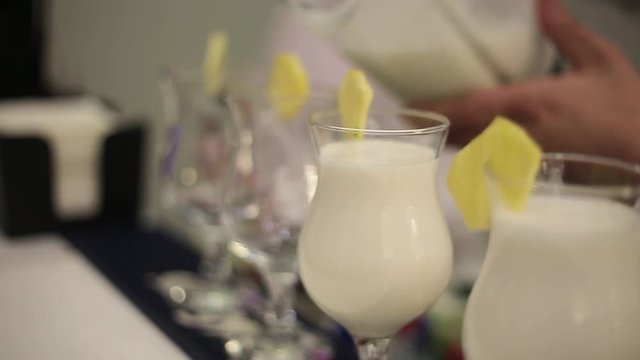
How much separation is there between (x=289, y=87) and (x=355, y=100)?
6.5 inches

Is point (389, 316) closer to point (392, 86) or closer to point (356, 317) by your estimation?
point (356, 317)

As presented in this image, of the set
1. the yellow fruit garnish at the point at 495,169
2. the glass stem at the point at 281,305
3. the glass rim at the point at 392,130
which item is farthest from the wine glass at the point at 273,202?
the yellow fruit garnish at the point at 495,169

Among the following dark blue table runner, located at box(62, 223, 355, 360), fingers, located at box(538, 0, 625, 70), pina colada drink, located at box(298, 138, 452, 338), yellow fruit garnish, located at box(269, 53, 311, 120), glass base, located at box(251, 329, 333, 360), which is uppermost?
fingers, located at box(538, 0, 625, 70)

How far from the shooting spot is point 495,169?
53 centimetres

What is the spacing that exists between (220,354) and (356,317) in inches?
9.3

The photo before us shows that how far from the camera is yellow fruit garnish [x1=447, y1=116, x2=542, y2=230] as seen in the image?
0.51 m

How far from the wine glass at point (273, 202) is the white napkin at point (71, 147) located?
0.44 m

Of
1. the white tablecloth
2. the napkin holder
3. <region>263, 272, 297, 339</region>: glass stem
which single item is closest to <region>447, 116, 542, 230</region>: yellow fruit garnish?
<region>263, 272, 297, 339</region>: glass stem

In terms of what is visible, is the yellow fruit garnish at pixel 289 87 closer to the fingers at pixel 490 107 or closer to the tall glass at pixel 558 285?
the fingers at pixel 490 107

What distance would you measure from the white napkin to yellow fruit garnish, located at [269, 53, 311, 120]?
1.63ft

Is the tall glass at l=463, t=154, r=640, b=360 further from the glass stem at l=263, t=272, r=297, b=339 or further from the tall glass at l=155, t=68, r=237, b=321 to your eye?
the tall glass at l=155, t=68, r=237, b=321

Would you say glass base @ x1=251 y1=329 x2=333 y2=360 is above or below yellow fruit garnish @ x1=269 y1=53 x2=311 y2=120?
below

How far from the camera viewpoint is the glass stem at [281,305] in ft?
2.57

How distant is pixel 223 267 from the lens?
98 centimetres
